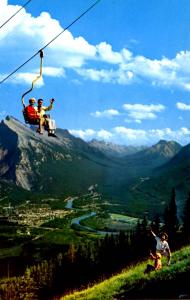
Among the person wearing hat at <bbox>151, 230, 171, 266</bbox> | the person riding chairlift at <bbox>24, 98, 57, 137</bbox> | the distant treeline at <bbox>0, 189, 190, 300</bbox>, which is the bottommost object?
the distant treeline at <bbox>0, 189, 190, 300</bbox>

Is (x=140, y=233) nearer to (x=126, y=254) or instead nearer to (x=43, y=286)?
(x=126, y=254)

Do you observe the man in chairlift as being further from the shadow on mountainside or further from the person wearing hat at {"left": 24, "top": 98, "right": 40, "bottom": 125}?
the shadow on mountainside

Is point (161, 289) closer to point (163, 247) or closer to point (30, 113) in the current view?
point (163, 247)

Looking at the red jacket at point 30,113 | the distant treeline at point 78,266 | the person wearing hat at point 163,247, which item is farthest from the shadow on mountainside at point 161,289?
the distant treeline at point 78,266

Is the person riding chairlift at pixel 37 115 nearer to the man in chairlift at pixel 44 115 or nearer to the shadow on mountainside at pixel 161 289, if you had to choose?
the man in chairlift at pixel 44 115

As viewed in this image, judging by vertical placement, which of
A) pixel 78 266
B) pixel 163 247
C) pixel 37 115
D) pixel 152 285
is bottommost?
pixel 78 266

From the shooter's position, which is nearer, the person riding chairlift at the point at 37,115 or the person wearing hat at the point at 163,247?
the person riding chairlift at the point at 37,115

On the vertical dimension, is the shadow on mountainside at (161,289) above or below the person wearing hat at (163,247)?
below

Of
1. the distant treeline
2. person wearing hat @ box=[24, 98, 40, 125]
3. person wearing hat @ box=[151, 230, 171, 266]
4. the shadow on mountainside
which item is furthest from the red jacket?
the distant treeline

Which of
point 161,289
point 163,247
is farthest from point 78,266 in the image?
point 161,289
